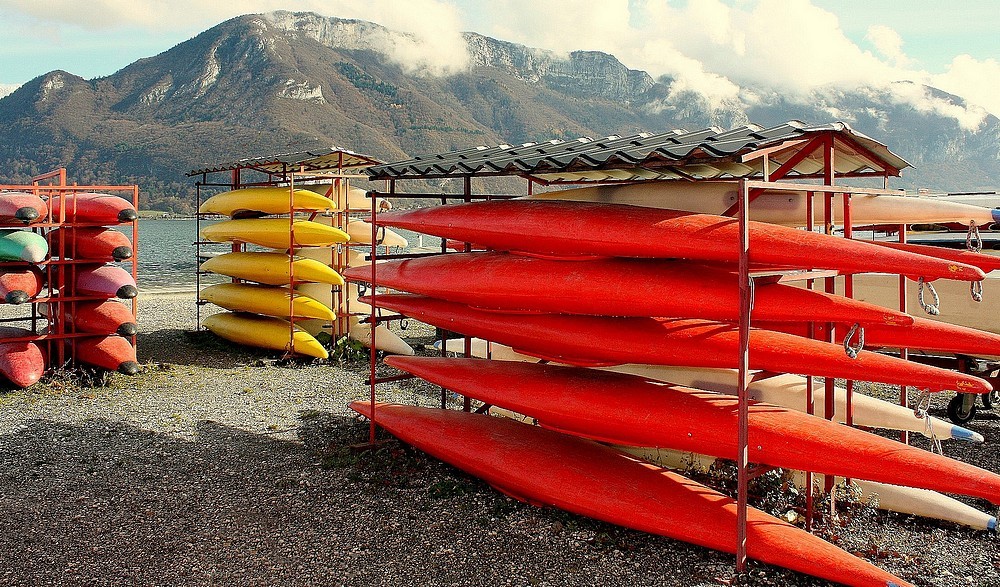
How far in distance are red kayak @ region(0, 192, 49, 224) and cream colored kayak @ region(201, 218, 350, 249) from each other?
3.13m

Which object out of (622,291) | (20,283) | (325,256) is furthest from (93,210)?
(622,291)

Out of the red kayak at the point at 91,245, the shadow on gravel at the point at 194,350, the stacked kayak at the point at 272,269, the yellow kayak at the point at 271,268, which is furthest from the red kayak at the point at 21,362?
the yellow kayak at the point at 271,268

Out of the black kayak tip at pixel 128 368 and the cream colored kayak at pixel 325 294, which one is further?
the cream colored kayak at pixel 325 294

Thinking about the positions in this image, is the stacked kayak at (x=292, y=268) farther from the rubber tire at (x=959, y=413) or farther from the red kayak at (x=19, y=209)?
the rubber tire at (x=959, y=413)

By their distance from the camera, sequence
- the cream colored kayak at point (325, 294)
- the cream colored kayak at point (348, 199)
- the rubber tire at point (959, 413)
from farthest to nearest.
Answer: the cream colored kayak at point (325, 294) < the cream colored kayak at point (348, 199) < the rubber tire at point (959, 413)

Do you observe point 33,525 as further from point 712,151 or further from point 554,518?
point 712,151

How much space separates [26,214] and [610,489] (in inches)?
319

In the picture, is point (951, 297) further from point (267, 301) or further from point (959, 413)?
point (267, 301)

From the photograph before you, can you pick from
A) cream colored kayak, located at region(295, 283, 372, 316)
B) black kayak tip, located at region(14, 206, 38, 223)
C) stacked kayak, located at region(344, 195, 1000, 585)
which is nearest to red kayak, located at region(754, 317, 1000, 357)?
stacked kayak, located at region(344, 195, 1000, 585)

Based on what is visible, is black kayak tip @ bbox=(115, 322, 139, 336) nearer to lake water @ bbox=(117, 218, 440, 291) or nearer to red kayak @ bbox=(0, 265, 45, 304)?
red kayak @ bbox=(0, 265, 45, 304)

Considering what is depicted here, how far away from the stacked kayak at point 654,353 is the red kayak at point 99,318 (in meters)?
5.41

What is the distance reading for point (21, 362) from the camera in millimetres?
9984

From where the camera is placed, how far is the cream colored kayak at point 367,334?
1234 cm

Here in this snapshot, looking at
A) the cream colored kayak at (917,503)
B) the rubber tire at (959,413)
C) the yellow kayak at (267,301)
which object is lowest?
the cream colored kayak at (917,503)
